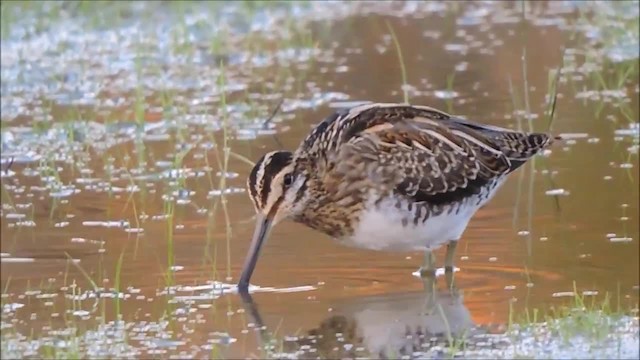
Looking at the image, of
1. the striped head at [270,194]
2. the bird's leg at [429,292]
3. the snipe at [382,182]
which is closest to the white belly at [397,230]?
the snipe at [382,182]

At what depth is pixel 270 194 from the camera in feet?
19.4

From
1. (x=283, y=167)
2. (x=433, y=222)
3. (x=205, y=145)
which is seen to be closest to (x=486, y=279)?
(x=433, y=222)

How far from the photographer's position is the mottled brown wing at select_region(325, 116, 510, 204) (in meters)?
6.14

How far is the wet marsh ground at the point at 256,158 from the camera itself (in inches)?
211

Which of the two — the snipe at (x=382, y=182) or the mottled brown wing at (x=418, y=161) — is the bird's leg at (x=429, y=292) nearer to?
the snipe at (x=382, y=182)

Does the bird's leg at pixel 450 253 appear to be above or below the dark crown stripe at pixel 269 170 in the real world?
below

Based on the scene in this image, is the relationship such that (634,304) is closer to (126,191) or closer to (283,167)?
(283,167)

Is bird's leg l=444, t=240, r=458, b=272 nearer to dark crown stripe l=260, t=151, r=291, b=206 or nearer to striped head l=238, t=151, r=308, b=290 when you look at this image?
striped head l=238, t=151, r=308, b=290

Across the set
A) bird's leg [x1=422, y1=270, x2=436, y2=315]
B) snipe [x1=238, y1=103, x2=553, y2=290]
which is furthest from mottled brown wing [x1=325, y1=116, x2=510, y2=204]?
bird's leg [x1=422, y1=270, x2=436, y2=315]

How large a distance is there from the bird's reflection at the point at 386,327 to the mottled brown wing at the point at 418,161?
1.38 feet

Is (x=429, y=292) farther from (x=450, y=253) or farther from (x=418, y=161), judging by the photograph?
(x=418, y=161)

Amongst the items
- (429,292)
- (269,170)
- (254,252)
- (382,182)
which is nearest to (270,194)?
(269,170)

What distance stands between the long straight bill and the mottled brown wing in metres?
0.33

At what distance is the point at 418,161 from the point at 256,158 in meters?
1.88
